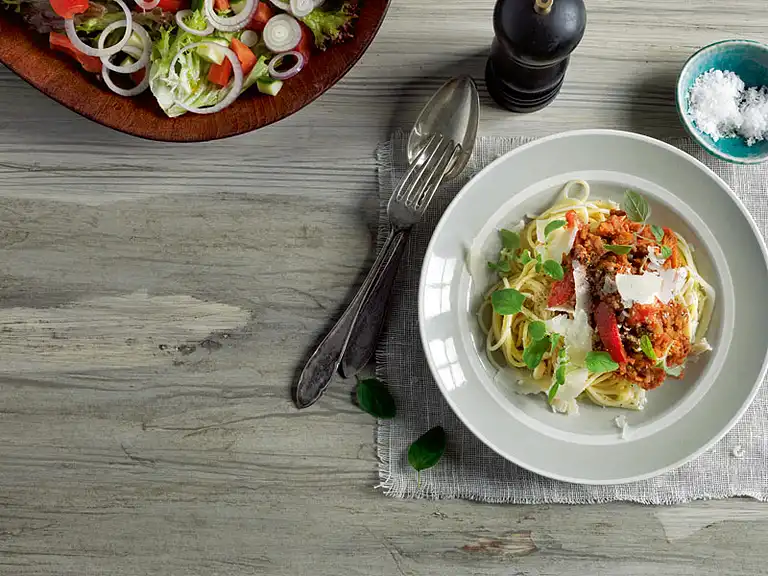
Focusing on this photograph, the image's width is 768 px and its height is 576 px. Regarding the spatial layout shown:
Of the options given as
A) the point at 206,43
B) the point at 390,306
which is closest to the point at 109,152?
the point at 206,43

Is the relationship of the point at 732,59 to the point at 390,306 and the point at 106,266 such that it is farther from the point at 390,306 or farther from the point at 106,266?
the point at 106,266

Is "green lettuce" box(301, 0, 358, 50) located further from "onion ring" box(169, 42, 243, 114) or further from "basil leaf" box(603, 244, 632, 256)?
"basil leaf" box(603, 244, 632, 256)

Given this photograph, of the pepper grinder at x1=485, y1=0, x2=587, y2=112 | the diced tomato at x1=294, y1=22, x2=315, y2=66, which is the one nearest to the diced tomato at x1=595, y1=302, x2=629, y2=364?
the pepper grinder at x1=485, y1=0, x2=587, y2=112

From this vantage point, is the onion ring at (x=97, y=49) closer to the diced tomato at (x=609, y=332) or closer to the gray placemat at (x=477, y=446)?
the gray placemat at (x=477, y=446)

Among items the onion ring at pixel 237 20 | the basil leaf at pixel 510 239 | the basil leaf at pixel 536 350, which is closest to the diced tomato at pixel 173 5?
the onion ring at pixel 237 20

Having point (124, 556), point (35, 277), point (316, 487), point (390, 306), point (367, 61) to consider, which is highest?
point (367, 61)

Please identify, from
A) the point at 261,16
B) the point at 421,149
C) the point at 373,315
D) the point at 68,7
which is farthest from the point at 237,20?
the point at 373,315

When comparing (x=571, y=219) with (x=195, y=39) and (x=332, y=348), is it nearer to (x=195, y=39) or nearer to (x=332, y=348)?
Result: (x=332, y=348)
